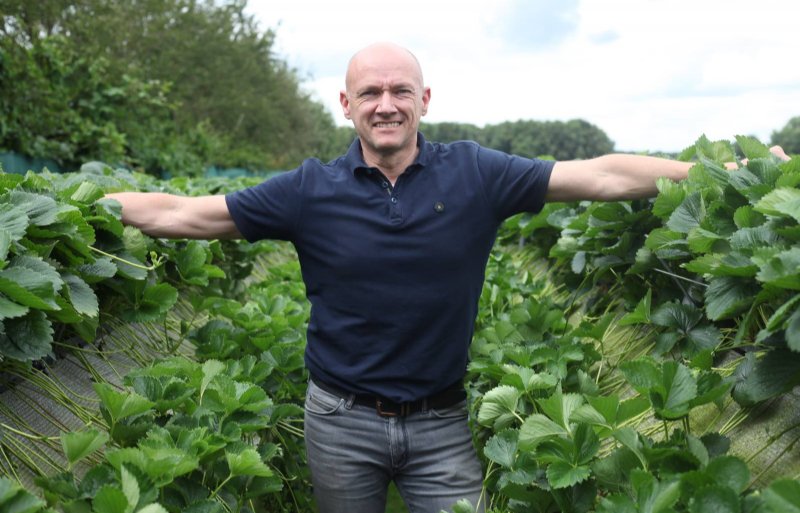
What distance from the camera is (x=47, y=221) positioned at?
7.50ft

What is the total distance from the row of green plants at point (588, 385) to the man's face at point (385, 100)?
84 centimetres

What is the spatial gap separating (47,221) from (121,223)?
0.50 meters

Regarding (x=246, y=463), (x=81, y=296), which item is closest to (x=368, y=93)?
(x=81, y=296)

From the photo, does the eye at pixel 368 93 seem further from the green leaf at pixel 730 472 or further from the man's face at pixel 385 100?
the green leaf at pixel 730 472

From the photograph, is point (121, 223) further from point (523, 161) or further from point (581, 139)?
point (581, 139)

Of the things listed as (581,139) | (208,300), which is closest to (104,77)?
(208,300)

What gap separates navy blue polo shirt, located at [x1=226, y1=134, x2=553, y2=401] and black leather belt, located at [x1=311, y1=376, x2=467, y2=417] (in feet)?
0.12

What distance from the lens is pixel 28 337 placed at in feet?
6.79

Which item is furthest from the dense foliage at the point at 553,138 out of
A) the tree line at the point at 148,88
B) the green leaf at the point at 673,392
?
the green leaf at the point at 673,392

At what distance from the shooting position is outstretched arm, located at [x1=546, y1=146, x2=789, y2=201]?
2.73m

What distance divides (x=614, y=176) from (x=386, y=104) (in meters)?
0.82

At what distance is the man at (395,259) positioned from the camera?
2.68 m

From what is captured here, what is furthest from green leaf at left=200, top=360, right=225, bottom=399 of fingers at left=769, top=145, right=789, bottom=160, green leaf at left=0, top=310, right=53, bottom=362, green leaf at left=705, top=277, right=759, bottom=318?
fingers at left=769, top=145, right=789, bottom=160

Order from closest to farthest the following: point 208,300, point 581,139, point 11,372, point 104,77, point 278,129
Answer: point 11,372 < point 208,300 < point 104,77 < point 278,129 < point 581,139
